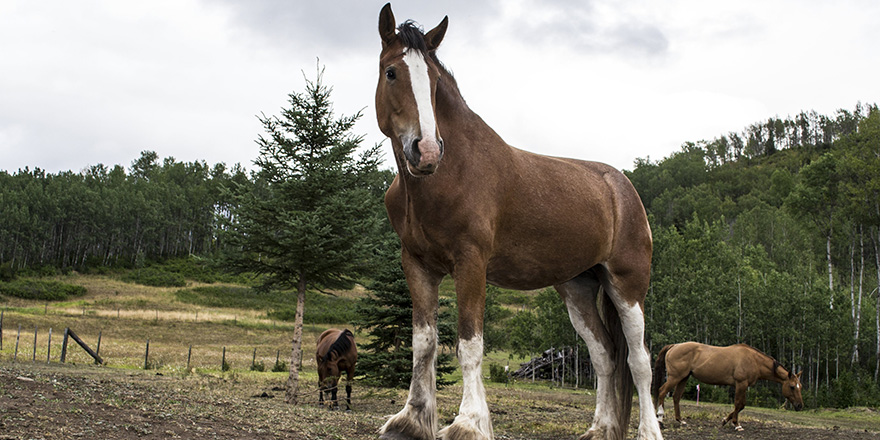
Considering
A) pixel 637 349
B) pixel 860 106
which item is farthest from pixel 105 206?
pixel 860 106

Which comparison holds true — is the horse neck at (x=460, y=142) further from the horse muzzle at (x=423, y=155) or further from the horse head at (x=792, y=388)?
the horse head at (x=792, y=388)

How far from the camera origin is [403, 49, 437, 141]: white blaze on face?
3.28 metres

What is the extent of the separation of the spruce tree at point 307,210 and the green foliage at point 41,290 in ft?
179

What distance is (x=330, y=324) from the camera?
56.1 metres

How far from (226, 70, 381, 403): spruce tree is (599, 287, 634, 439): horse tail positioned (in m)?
11.5

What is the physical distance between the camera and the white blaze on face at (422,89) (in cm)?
328

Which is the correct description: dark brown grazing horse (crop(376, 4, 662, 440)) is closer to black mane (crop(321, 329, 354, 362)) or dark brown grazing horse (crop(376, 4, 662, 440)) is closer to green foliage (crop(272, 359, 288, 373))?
black mane (crop(321, 329, 354, 362))

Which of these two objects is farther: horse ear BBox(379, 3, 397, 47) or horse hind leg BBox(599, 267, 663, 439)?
horse hind leg BBox(599, 267, 663, 439)

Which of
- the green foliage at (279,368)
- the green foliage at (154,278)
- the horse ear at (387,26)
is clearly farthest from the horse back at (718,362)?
the green foliage at (154,278)

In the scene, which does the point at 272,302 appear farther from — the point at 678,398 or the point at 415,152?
the point at 415,152

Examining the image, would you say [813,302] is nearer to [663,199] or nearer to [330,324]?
[330,324]

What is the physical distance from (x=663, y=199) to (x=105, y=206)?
7835 cm

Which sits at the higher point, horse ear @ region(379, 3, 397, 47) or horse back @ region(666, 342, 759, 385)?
horse ear @ region(379, 3, 397, 47)

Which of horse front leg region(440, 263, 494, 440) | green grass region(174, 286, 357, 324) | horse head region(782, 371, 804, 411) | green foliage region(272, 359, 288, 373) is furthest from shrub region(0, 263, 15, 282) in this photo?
horse front leg region(440, 263, 494, 440)
